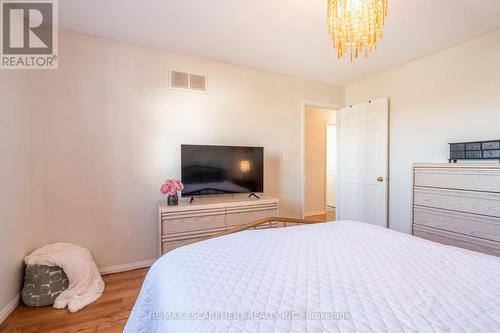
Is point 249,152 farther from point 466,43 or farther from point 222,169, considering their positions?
point 466,43

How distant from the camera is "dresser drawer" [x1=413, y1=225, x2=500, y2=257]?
184 centimetres

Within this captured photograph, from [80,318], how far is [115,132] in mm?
1668

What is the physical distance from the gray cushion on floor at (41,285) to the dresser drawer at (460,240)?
347cm

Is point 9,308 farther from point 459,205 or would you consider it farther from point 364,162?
point 364,162

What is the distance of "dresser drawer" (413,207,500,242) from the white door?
76 cm

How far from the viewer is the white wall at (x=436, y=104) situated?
2.22m

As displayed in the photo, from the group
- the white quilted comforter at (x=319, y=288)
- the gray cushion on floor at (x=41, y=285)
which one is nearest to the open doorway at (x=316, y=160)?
the white quilted comforter at (x=319, y=288)

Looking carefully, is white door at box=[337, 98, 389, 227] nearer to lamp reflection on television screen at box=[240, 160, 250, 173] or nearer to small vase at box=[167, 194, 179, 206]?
lamp reflection on television screen at box=[240, 160, 250, 173]

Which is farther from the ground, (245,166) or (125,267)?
(245,166)

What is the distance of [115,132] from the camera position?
2342mm

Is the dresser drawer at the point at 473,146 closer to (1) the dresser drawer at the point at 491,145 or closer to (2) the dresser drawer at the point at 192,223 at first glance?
(1) the dresser drawer at the point at 491,145

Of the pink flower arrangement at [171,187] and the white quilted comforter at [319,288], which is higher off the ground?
the pink flower arrangement at [171,187]

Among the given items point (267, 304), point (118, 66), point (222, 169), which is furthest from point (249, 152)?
point (267, 304)

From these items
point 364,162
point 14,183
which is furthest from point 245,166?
point 14,183
